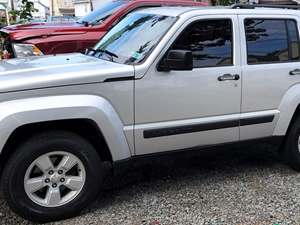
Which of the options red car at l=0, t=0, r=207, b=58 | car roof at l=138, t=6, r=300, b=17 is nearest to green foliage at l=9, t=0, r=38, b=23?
red car at l=0, t=0, r=207, b=58

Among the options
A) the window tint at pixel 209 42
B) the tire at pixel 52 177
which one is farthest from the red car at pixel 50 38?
the tire at pixel 52 177

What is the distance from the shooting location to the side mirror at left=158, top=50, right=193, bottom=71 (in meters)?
4.18

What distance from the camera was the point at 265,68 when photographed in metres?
4.88

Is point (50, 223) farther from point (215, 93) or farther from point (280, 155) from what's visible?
point (280, 155)

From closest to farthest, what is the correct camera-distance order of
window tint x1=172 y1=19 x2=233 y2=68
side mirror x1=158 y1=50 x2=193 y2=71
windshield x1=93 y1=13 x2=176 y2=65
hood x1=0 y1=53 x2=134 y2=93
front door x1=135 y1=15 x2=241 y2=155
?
1. hood x1=0 y1=53 x2=134 y2=93
2. side mirror x1=158 y1=50 x2=193 y2=71
3. front door x1=135 y1=15 x2=241 y2=155
4. windshield x1=93 y1=13 x2=176 y2=65
5. window tint x1=172 y1=19 x2=233 y2=68

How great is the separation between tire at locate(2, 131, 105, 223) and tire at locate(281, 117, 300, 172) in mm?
2174

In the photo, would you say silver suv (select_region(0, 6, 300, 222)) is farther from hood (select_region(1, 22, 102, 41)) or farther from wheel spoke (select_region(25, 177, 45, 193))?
hood (select_region(1, 22, 102, 41))

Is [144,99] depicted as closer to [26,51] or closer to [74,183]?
[74,183]

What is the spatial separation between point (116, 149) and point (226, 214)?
3.63ft

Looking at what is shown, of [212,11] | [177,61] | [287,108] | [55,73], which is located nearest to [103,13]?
[212,11]

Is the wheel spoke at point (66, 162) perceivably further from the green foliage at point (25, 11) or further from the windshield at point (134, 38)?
the green foliage at point (25, 11)

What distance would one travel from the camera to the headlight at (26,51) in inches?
273

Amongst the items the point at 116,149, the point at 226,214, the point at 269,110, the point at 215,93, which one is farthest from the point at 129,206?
the point at 269,110

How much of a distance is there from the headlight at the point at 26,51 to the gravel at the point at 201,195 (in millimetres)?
2605
